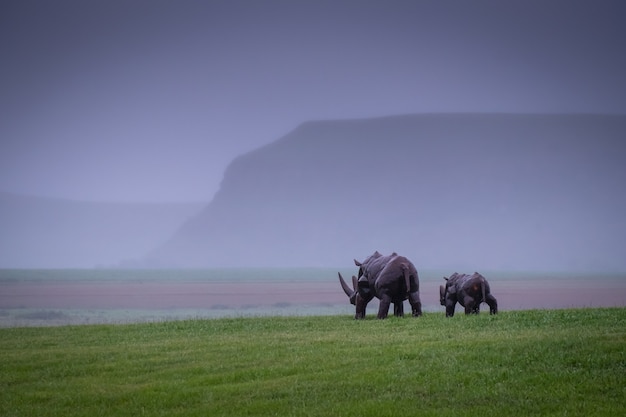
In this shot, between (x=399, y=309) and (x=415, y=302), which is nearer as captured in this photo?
(x=415, y=302)

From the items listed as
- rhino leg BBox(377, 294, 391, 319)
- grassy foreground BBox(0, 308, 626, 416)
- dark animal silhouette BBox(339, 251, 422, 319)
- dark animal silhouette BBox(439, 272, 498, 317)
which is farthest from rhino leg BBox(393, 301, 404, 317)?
grassy foreground BBox(0, 308, 626, 416)

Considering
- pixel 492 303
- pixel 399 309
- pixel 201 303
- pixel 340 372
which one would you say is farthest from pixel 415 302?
pixel 201 303

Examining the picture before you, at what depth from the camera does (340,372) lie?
20469 millimetres

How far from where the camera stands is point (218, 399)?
18.9 metres

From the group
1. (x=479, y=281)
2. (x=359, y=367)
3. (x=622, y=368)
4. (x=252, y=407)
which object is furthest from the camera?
(x=479, y=281)

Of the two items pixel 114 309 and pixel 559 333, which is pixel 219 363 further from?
pixel 114 309

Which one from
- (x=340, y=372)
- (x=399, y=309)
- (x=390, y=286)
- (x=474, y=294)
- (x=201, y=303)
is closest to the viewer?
(x=340, y=372)

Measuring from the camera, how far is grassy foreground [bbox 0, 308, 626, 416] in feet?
58.4

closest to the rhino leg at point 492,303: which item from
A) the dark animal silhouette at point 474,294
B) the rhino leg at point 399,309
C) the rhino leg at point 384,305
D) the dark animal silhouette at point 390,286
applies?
the dark animal silhouette at point 474,294

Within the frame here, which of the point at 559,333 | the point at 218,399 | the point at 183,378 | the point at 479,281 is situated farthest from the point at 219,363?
the point at 479,281

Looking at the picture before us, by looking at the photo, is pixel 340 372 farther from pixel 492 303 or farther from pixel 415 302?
pixel 492 303

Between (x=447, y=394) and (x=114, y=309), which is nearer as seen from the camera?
(x=447, y=394)

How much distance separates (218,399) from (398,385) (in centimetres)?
387

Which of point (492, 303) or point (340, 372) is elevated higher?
point (492, 303)
